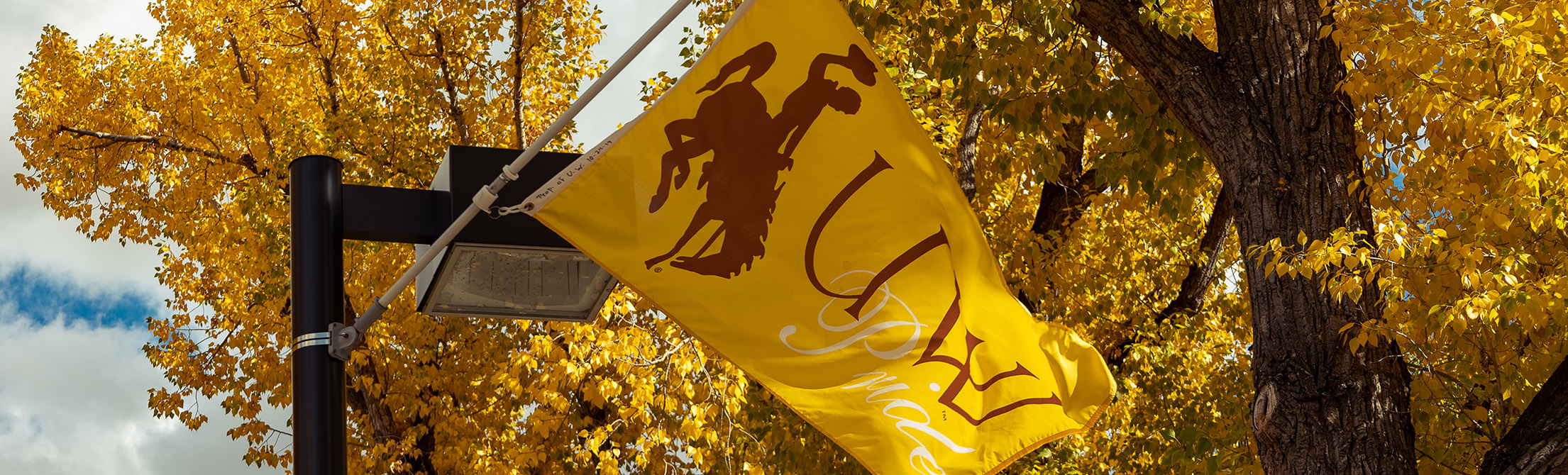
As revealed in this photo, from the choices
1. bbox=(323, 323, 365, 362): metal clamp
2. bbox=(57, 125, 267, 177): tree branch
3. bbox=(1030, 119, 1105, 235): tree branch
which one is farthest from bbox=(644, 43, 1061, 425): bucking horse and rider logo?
bbox=(57, 125, 267, 177): tree branch

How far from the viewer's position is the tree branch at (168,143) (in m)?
14.2

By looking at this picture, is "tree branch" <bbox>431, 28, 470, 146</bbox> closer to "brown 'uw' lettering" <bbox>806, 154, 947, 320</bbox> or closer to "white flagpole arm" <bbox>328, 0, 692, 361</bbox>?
"brown 'uw' lettering" <bbox>806, 154, 947, 320</bbox>

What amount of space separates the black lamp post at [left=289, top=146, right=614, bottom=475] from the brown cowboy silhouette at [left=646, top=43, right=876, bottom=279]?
0.32 m

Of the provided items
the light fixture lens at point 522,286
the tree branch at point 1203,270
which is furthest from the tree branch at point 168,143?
the light fixture lens at point 522,286

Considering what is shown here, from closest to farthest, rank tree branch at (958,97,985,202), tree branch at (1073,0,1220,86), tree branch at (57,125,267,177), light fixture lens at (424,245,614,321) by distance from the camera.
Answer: light fixture lens at (424,245,614,321) < tree branch at (1073,0,1220,86) < tree branch at (958,97,985,202) < tree branch at (57,125,267,177)

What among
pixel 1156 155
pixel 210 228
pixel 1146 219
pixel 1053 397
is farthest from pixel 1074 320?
pixel 210 228

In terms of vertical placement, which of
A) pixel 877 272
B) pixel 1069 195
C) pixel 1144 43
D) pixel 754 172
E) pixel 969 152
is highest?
pixel 1069 195

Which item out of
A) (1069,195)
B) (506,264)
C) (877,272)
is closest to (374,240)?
(506,264)

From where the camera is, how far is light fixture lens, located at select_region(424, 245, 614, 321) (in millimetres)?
3369

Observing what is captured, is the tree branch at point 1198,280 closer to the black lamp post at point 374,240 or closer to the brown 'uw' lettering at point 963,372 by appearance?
the brown 'uw' lettering at point 963,372

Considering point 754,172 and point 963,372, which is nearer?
point 754,172

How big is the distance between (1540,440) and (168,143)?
46.7ft

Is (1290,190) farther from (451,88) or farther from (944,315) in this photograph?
(451,88)

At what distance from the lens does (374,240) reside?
3.09 meters
